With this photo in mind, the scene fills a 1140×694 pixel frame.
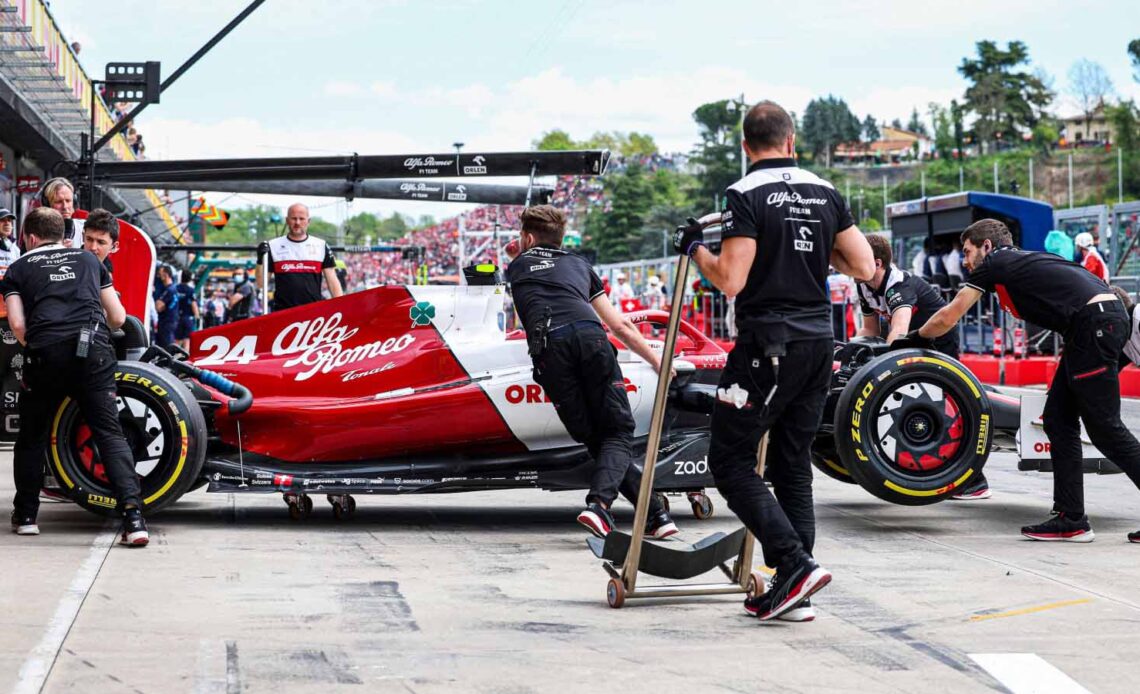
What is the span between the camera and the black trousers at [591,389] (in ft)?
23.4

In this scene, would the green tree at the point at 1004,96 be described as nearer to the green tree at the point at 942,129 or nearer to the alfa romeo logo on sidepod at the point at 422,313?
the green tree at the point at 942,129

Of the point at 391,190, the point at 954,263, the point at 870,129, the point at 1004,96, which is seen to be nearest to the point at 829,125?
the point at 870,129

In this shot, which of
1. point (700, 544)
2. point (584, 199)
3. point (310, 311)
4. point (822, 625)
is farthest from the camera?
point (584, 199)

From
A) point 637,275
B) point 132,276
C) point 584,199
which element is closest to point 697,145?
point 584,199

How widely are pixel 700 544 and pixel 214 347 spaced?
3.75 meters

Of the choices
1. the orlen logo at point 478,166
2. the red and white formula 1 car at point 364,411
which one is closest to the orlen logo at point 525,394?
the red and white formula 1 car at point 364,411

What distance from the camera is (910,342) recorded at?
8.09 m

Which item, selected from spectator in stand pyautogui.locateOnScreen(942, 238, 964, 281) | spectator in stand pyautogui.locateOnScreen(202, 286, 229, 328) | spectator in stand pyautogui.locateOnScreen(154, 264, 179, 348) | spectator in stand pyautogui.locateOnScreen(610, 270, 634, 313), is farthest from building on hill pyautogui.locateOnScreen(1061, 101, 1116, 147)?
spectator in stand pyautogui.locateOnScreen(154, 264, 179, 348)

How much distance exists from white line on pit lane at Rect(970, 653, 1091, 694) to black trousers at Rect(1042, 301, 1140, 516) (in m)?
2.99

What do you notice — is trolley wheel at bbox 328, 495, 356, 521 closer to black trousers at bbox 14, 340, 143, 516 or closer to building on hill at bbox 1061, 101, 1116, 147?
black trousers at bbox 14, 340, 143, 516

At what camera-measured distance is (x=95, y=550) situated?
6.98 metres

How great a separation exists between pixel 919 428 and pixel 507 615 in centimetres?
323

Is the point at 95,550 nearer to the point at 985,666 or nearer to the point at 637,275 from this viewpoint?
the point at 985,666

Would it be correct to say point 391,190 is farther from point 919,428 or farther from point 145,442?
point 919,428
